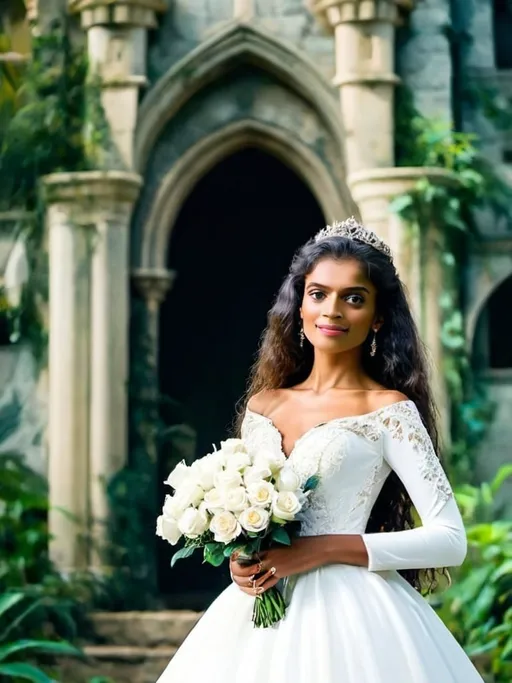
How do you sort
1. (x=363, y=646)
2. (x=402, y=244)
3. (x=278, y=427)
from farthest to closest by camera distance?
(x=402, y=244)
(x=278, y=427)
(x=363, y=646)

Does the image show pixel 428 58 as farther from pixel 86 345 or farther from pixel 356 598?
pixel 356 598

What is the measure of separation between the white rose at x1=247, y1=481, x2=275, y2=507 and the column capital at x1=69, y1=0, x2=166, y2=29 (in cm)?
513

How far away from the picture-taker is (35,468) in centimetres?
754

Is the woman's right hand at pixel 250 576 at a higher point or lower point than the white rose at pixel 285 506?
lower

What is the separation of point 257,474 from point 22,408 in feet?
16.2

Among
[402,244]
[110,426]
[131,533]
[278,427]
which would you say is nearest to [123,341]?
[110,426]

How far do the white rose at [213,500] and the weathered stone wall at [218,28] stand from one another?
16.5ft

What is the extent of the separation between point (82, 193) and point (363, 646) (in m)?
4.99

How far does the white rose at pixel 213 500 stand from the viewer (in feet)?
9.28

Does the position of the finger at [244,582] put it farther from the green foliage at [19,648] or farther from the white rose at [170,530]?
the green foliage at [19,648]

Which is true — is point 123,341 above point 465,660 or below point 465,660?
above

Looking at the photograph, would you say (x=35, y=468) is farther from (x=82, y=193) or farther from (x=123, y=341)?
(x=82, y=193)

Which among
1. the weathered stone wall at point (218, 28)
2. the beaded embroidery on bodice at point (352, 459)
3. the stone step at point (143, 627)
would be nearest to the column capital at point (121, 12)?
the weathered stone wall at point (218, 28)

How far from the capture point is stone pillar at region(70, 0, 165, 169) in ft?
24.7
